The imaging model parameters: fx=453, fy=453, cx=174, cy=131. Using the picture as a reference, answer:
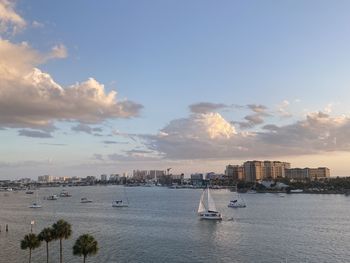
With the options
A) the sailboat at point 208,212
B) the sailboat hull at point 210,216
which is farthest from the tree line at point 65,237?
the sailboat at point 208,212

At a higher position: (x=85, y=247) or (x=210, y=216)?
(x=85, y=247)

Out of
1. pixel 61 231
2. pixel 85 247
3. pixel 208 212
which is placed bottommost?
pixel 208 212

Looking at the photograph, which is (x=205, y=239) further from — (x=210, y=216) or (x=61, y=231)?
(x=61, y=231)

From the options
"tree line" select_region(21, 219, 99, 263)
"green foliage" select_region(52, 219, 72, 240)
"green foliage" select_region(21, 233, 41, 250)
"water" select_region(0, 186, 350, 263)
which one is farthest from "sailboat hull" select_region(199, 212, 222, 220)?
"green foliage" select_region(52, 219, 72, 240)

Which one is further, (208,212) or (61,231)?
(208,212)

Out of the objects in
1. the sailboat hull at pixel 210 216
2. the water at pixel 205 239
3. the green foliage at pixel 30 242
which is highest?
the green foliage at pixel 30 242

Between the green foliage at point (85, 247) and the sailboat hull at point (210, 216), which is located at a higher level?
the green foliage at point (85, 247)

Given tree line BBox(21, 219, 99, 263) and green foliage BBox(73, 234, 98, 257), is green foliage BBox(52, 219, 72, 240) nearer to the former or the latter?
tree line BBox(21, 219, 99, 263)

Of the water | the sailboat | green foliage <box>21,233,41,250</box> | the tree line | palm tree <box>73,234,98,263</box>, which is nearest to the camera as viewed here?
palm tree <box>73,234,98,263</box>

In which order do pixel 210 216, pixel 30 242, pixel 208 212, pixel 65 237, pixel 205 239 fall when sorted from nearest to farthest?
pixel 65 237 < pixel 30 242 < pixel 205 239 < pixel 210 216 < pixel 208 212

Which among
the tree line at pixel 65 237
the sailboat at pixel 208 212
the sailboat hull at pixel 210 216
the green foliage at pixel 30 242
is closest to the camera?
the tree line at pixel 65 237

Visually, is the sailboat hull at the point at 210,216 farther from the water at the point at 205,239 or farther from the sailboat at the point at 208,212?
the water at the point at 205,239

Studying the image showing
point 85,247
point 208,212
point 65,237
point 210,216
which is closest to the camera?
point 85,247

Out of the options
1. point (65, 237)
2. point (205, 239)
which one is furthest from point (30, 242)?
point (205, 239)
